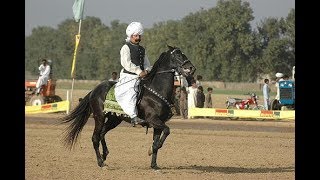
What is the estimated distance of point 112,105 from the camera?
46.6 ft

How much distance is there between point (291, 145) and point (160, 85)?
7.20m

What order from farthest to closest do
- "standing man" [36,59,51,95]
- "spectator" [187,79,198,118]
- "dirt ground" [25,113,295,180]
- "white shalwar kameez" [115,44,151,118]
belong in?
1. "standing man" [36,59,51,95]
2. "spectator" [187,79,198,118]
3. "white shalwar kameez" [115,44,151,118]
4. "dirt ground" [25,113,295,180]

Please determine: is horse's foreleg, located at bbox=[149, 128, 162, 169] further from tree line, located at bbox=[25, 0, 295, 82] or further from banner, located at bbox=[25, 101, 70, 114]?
tree line, located at bbox=[25, 0, 295, 82]

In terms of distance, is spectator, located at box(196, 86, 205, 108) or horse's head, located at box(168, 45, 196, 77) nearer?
horse's head, located at box(168, 45, 196, 77)

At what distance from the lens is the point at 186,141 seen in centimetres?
2038

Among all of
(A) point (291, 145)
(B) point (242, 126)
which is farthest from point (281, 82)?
(A) point (291, 145)

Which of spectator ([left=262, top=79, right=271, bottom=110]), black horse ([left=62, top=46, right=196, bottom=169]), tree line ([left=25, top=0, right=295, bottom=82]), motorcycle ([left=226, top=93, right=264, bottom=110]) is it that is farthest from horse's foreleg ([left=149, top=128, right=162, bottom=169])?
tree line ([left=25, top=0, right=295, bottom=82])

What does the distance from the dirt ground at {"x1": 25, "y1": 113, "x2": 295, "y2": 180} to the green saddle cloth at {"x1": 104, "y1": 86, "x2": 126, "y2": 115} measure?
1115 millimetres

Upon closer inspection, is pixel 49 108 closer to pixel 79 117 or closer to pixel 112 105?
pixel 79 117

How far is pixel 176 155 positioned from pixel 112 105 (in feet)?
10.3

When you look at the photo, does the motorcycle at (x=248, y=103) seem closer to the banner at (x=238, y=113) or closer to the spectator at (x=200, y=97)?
the banner at (x=238, y=113)

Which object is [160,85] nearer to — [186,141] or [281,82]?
[186,141]

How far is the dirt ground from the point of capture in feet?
43.7

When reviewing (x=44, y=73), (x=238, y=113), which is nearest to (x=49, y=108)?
(x=44, y=73)
